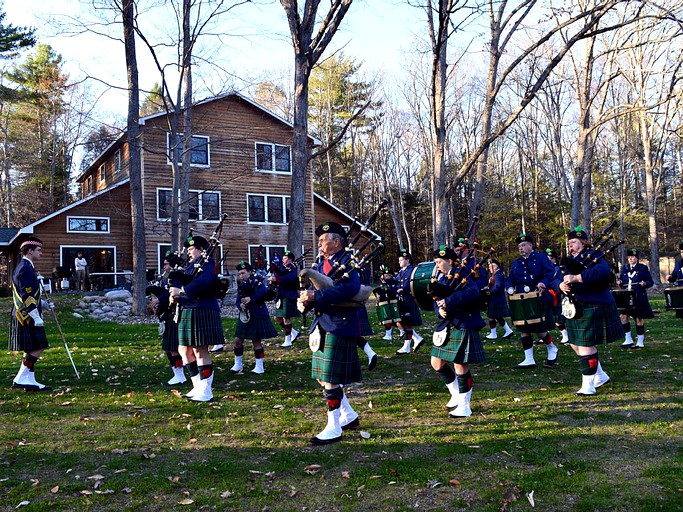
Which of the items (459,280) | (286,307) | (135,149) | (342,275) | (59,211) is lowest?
(286,307)

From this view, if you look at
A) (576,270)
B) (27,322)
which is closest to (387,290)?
(576,270)

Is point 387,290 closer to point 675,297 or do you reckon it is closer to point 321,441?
point 675,297

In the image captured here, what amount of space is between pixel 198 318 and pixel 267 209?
850 inches

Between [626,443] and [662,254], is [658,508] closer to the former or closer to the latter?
[626,443]

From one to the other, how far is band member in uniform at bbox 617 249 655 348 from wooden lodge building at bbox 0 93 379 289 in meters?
16.8

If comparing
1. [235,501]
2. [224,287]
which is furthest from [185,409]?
[235,501]

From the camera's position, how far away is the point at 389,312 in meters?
10.7

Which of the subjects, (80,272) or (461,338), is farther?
(80,272)

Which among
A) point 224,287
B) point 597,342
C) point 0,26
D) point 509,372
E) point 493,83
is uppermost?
point 0,26

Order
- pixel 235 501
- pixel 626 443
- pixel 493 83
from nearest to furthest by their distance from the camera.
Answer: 1. pixel 235 501
2. pixel 626 443
3. pixel 493 83

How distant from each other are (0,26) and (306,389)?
77.9 feet

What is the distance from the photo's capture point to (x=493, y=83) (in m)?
12.0

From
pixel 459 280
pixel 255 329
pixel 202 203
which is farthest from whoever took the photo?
pixel 202 203

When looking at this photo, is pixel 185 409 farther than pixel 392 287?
No
